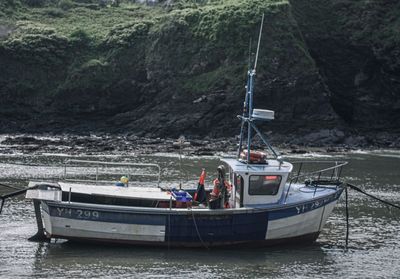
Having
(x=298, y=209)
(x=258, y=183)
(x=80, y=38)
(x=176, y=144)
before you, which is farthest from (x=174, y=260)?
(x=80, y=38)

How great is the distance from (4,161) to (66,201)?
31.8 metres

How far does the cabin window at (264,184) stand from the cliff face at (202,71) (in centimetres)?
5396

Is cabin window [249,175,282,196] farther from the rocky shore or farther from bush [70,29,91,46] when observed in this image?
bush [70,29,91,46]

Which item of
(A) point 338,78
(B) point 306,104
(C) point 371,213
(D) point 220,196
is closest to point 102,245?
(D) point 220,196

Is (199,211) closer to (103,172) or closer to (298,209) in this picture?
(298,209)

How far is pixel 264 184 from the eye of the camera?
2848cm

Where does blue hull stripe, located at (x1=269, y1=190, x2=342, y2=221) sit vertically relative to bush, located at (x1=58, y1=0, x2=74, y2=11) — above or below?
below

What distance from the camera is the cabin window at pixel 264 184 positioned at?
28359mm

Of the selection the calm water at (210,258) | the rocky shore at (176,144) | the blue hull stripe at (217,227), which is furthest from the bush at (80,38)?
the blue hull stripe at (217,227)

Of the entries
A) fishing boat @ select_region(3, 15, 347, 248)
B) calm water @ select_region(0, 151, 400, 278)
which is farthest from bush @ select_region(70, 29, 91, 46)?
fishing boat @ select_region(3, 15, 347, 248)

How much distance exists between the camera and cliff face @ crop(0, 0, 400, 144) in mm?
86125

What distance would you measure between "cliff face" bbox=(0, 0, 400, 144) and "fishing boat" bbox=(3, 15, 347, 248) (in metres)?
53.4

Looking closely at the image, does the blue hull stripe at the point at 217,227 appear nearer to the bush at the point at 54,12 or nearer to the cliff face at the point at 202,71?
the cliff face at the point at 202,71

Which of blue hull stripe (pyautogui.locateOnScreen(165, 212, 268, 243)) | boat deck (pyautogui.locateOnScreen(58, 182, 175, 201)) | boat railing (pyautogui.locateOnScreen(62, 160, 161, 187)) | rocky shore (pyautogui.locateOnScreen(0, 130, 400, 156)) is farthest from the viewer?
rocky shore (pyautogui.locateOnScreen(0, 130, 400, 156))
